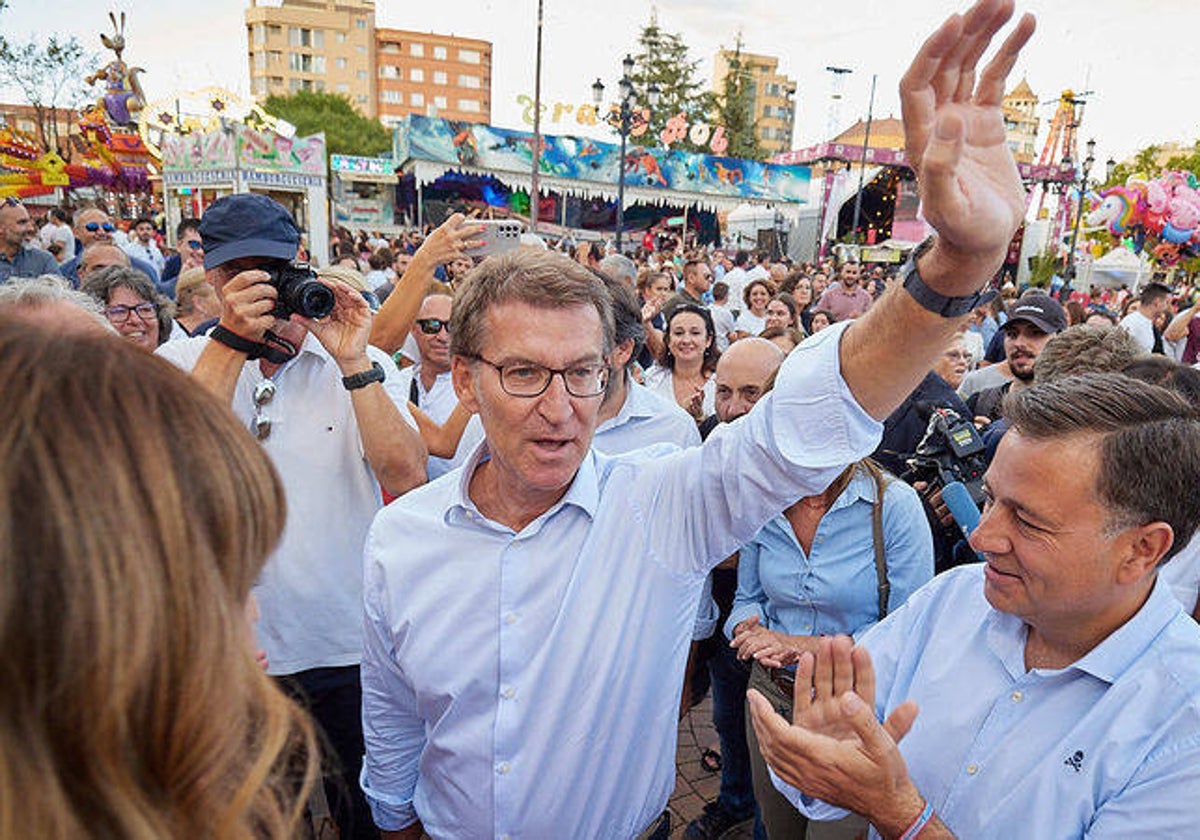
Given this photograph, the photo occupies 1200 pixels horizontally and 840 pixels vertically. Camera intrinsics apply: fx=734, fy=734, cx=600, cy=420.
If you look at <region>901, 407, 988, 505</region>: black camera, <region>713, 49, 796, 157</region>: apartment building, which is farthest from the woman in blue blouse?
<region>713, 49, 796, 157</region>: apartment building

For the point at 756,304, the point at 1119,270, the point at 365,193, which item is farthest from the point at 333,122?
the point at 756,304

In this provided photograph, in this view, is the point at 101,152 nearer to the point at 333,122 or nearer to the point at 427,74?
the point at 333,122

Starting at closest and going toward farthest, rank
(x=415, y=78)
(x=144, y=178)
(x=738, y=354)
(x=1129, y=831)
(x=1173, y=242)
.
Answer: (x=1129, y=831), (x=738, y=354), (x=1173, y=242), (x=144, y=178), (x=415, y=78)

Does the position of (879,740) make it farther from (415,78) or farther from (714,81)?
(714,81)

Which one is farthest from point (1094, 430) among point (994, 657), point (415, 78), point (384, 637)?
point (415, 78)

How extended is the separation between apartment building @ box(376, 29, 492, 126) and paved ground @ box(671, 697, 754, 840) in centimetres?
7954

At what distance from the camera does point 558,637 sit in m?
1.53

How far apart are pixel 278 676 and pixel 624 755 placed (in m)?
1.27

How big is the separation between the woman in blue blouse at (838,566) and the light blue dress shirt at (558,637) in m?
0.80

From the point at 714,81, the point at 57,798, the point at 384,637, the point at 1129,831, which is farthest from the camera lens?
the point at 714,81

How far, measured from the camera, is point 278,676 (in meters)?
2.30

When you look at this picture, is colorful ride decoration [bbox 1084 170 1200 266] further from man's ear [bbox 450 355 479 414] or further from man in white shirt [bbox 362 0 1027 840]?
man's ear [bbox 450 355 479 414]

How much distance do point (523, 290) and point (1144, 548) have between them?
4.33 ft

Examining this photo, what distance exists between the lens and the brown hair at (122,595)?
565mm
